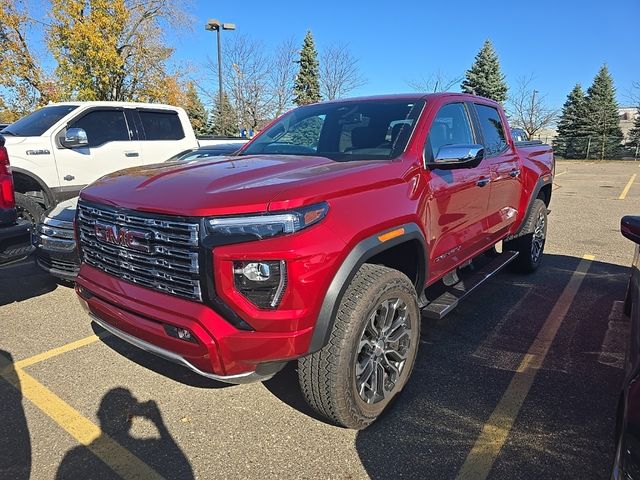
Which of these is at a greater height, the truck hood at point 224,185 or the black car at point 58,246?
the truck hood at point 224,185

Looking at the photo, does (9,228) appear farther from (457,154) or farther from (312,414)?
(457,154)

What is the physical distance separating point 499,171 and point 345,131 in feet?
5.40

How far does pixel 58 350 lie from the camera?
3.72 metres

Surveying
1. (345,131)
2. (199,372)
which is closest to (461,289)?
(345,131)

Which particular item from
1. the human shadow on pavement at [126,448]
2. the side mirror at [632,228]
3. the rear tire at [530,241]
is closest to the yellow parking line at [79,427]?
the human shadow on pavement at [126,448]

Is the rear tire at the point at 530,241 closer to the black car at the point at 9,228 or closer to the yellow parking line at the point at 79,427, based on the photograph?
the yellow parking line at the point at 79,427

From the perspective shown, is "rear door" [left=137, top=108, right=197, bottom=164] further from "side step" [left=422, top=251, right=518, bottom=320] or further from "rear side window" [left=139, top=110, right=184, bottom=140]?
"side step" [left=422, top=251, right=518, bottom=320]

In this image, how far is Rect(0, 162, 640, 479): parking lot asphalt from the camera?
2.46 meters

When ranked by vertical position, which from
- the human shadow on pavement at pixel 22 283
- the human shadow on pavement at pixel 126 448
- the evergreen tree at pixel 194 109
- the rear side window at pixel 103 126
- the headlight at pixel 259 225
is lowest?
the human shadow on pavement at pixel 126 448

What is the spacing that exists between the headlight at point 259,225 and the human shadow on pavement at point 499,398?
4.30 feet

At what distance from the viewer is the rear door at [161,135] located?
27.0ft

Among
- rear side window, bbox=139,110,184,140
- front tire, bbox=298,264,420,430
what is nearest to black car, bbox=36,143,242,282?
front tire, bbox=298,264,420,430

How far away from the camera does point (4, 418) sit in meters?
2.82

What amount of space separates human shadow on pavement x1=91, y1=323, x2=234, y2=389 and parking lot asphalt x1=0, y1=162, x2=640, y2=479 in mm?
14
